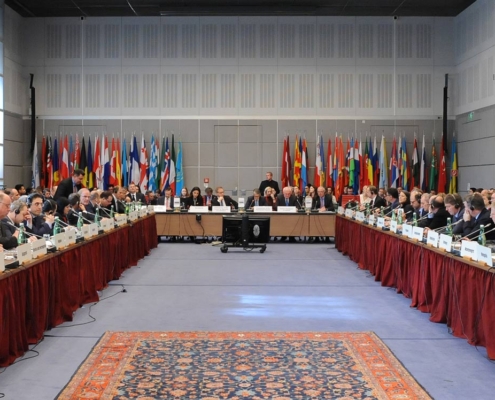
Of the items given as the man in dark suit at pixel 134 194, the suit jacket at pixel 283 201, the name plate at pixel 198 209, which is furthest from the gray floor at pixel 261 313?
the suit jacket at pixel 283 201

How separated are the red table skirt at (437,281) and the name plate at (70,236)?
11.7 ft

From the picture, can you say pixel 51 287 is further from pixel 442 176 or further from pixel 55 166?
pixel 442 176

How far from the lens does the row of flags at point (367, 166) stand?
1709cm

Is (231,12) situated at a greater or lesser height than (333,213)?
greater


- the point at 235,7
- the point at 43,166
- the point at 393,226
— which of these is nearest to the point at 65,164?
the point at 43,166

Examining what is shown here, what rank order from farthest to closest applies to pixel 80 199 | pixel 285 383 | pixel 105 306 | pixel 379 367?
pixel 80 199
pixel 105 306
pixel 379 367
pixel 285 383

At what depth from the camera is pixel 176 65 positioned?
58.2ft

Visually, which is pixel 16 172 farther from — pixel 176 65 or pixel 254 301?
pixel 254 301

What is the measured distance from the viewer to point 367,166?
1719 cm

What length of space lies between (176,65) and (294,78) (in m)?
3.16

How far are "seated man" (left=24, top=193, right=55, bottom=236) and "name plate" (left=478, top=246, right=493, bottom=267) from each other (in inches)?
173

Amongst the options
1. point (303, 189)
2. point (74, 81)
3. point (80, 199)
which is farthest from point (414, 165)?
point (80, 199)

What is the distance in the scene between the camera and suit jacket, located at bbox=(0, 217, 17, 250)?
5914 mm

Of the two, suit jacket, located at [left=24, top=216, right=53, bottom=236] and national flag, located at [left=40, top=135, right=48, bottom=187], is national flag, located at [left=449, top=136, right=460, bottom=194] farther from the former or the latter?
suit jacket, located at [left=24, top=216, right=53, bottom=236]
